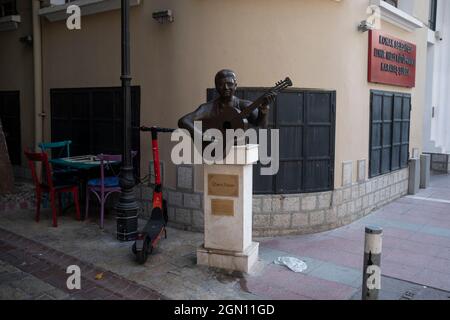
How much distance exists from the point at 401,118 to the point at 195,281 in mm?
5828

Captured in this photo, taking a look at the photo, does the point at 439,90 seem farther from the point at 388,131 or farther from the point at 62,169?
the point at 62,169

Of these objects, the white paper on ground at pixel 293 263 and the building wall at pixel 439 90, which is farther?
the building wall at pixel 439 90

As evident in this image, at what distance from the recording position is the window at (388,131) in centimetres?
735

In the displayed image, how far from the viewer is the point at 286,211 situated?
604 cm

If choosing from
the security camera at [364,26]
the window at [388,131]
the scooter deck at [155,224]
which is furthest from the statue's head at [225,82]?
the window at [388,131]

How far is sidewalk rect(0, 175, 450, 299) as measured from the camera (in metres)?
4.23

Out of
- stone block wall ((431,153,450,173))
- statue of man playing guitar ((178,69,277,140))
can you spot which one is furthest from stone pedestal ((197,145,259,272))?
stone block wall ((431,153,450,173))

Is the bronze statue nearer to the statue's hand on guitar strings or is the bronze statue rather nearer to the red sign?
the statue's hand on guitar strings

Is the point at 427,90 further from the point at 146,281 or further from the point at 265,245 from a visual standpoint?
the point at 146,281

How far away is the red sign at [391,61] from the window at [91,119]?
12.4 ft

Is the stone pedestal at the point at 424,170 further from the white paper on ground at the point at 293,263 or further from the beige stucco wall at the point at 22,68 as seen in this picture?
the beige stucco wall at the point at 22,68

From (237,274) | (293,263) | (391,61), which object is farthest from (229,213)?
(391,61)
